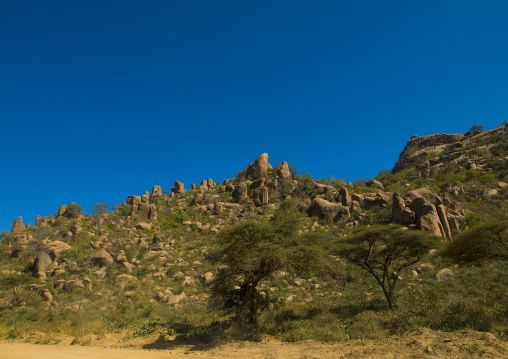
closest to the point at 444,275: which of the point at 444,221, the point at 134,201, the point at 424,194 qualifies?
the point at 444,221

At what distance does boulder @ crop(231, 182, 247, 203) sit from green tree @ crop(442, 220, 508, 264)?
127ft

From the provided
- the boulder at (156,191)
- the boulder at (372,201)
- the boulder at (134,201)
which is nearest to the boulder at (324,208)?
the boulder at (372,201)

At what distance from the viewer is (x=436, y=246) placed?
17000 millimetres

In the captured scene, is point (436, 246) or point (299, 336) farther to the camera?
point (436, 246)

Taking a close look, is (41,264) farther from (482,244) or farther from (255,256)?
(482,244)

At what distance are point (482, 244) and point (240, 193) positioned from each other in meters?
40.4

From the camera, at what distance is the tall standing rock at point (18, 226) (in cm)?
4516

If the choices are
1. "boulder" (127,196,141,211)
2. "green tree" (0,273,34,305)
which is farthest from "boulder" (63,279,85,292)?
"boulder" (127,196,141,211)

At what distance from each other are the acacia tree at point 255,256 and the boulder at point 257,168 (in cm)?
4457

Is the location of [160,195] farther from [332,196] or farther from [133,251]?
[332,196]

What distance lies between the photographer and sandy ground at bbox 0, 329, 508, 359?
804cm

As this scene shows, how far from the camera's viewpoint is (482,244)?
1323 cm

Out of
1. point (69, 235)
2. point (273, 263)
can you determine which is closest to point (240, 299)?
point (273, 263)

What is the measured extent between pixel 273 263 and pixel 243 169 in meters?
52.3
